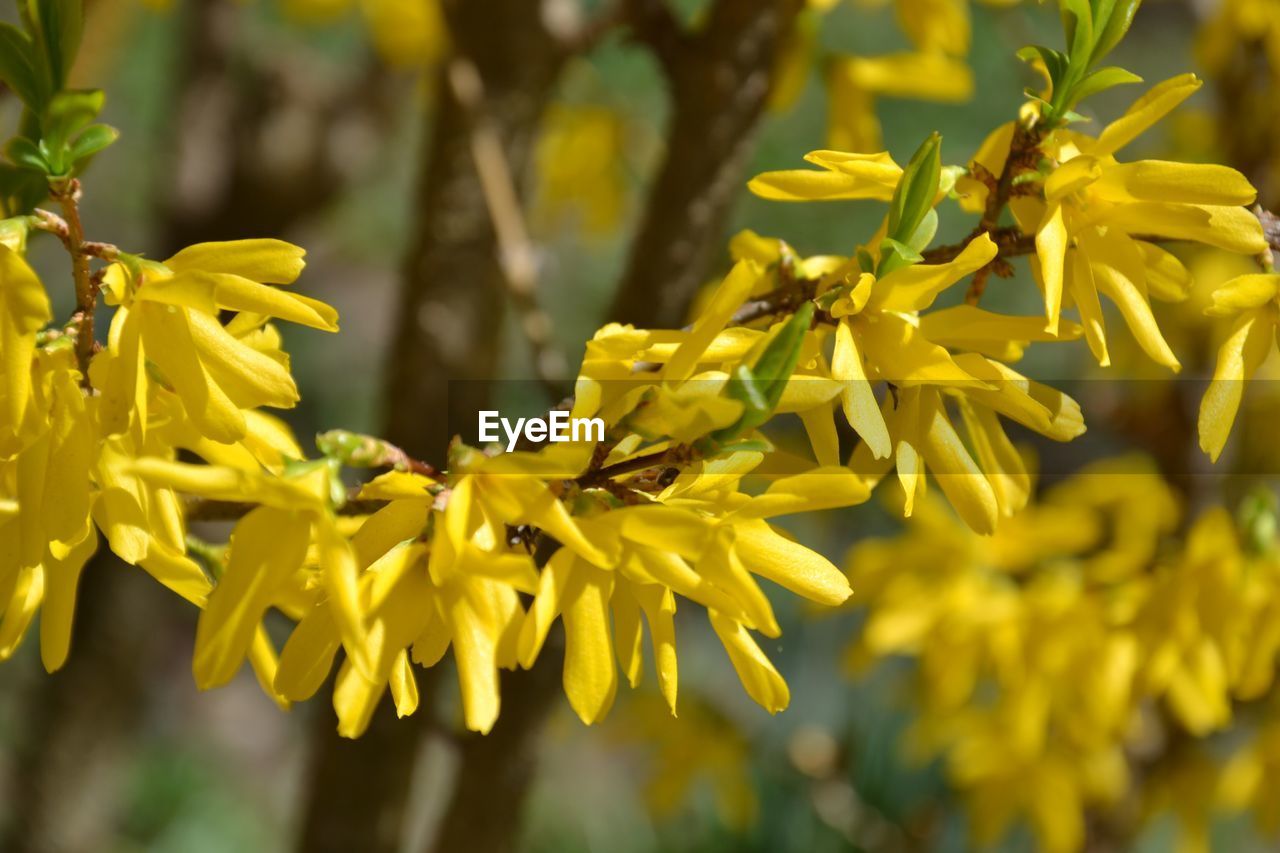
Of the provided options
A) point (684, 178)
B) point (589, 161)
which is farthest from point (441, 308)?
point (589, 161)

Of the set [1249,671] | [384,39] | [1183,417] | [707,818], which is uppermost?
[384,39]

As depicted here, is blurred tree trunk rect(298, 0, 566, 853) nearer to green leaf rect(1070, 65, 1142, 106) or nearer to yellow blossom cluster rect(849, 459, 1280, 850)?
yellow blossom cluster rect(849, 459, 1280, 850)

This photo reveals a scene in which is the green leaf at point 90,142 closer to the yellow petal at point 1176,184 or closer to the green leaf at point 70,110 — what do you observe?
the green leaf at point 70,110

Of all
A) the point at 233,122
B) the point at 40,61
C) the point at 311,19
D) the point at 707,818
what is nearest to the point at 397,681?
the point at 40,61

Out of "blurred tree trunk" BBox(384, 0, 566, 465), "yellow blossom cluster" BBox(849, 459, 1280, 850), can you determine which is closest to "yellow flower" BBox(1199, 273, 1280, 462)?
"yellow blossom cluster" BBox(849, 459, 1280, 850)

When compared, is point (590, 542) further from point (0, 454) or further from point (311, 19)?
point (311, 19)
